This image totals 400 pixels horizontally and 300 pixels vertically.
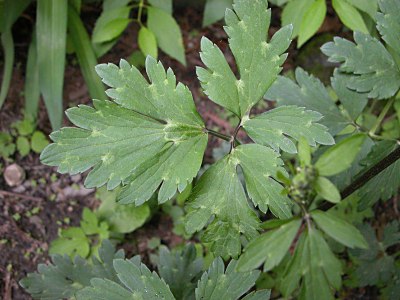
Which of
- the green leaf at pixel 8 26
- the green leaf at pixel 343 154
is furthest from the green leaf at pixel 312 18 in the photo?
the green leaf at pixel 8 26

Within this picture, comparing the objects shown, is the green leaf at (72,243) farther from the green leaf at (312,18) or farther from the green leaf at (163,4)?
the green leaf at (312,18)

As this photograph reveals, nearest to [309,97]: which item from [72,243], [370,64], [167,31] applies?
[370,64]

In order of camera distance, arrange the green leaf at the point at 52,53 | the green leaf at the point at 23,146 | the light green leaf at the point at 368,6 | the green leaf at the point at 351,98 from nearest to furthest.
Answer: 1. the green leaf at the point at 351,98
2. the light green leaf at the point at 368,6
3. the green leaf at the point at 52,53
4. the green leaf at the point at 23,146

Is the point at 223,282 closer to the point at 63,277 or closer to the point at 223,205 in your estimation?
the point at 223,205

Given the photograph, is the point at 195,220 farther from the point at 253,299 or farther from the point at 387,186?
the point at 387,186

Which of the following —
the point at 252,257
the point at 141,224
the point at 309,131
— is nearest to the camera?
the point at 252,257

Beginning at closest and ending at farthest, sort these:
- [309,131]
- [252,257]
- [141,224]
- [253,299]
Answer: [252,257], [309,131], [253,299], [141,224]

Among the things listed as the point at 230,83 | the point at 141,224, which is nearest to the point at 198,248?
the point at 141,224
